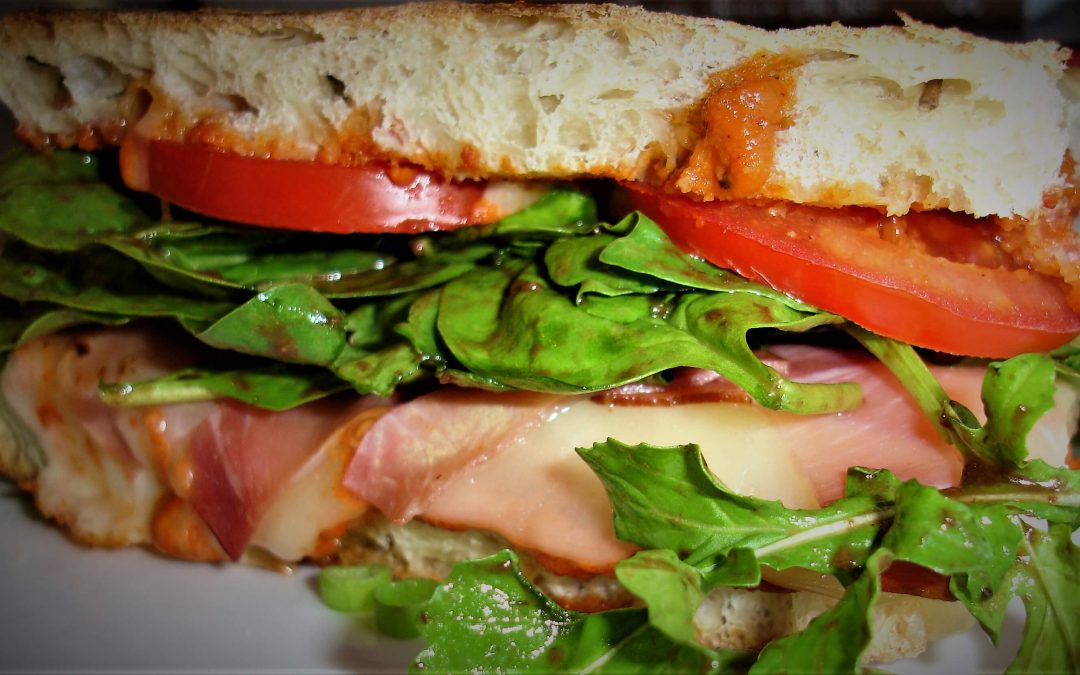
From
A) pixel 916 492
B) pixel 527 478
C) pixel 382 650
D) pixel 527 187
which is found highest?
pixel 527 187

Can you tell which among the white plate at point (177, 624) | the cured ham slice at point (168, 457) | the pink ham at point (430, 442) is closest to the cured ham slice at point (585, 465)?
the pink ham at point (430, 442)

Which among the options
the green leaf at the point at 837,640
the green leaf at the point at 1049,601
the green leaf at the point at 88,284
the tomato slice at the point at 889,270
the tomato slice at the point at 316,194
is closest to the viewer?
the green leaf at the point at 837,640

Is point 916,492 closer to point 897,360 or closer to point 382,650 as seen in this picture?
point 897,360

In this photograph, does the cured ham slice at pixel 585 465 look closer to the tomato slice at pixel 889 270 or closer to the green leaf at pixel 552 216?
the tomato slice at pixel 889 270

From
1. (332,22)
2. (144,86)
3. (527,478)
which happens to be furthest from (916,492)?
(144,86)

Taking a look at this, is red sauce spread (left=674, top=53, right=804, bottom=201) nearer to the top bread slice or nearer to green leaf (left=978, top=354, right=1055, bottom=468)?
the top bread slice

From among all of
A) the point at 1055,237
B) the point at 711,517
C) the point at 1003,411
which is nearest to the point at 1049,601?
the point at 1003,411
